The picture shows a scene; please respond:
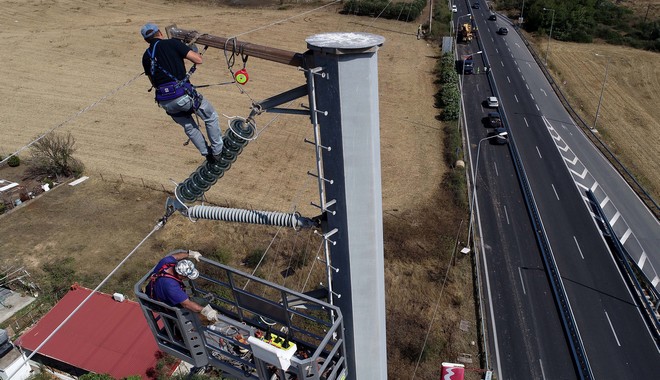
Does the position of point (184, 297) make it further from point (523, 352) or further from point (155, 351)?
point (523, 352)

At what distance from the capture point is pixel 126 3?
84625mm

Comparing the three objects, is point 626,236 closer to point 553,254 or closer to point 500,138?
point 553,254

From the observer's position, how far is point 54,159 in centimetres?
4000

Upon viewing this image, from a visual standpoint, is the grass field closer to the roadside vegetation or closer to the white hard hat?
the roadside vegetation

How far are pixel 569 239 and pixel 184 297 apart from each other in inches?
1216

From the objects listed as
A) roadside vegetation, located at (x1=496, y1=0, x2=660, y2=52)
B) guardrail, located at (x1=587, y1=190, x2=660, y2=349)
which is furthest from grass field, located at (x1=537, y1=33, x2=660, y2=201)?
guardrail, located at (x1=587, y1=190, x2=660, y2=349)

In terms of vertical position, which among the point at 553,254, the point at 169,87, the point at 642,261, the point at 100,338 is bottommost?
the point at 642,261

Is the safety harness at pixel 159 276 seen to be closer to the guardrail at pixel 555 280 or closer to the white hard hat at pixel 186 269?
the white hard hat at pixel 186 269

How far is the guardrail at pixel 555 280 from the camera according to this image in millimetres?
25203

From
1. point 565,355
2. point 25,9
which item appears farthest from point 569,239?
point 25,9

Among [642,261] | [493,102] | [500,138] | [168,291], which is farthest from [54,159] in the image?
[642,261]

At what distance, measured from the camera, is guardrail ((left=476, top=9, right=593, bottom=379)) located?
82.7ft

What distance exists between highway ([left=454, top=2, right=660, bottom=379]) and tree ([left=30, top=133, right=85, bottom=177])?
33.5m

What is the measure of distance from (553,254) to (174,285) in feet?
95.6
